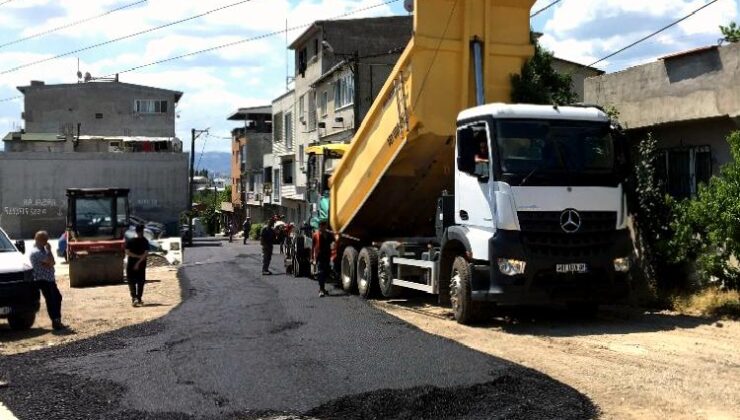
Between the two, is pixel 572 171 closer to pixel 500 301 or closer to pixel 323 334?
pixel 500 301

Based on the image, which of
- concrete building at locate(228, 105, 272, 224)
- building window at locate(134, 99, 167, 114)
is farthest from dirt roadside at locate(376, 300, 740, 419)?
building window at locate(134, 99, 167, 114)

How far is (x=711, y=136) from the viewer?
527 inches

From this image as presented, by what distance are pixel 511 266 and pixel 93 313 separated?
8480 millimetres

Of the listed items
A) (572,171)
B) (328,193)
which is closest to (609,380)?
(572,171)

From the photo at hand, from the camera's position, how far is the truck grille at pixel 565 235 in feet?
36.1

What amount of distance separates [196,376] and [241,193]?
70.7m

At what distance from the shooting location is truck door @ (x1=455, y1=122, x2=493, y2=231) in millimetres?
11281

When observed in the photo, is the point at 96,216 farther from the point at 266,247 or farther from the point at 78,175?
the point at 78,175

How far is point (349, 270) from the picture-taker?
55.6 feet

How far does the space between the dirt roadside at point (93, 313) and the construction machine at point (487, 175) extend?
15.0 ft

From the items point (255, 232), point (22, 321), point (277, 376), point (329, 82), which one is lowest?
point (255, 232)

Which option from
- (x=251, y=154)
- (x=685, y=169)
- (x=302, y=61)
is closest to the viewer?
(x=685, y=169)

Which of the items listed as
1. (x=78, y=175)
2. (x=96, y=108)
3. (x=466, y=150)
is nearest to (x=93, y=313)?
(x=466, y=150)

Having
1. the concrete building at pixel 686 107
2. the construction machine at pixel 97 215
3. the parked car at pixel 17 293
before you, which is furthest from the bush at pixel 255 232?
the concrete building at pixel 686 107
